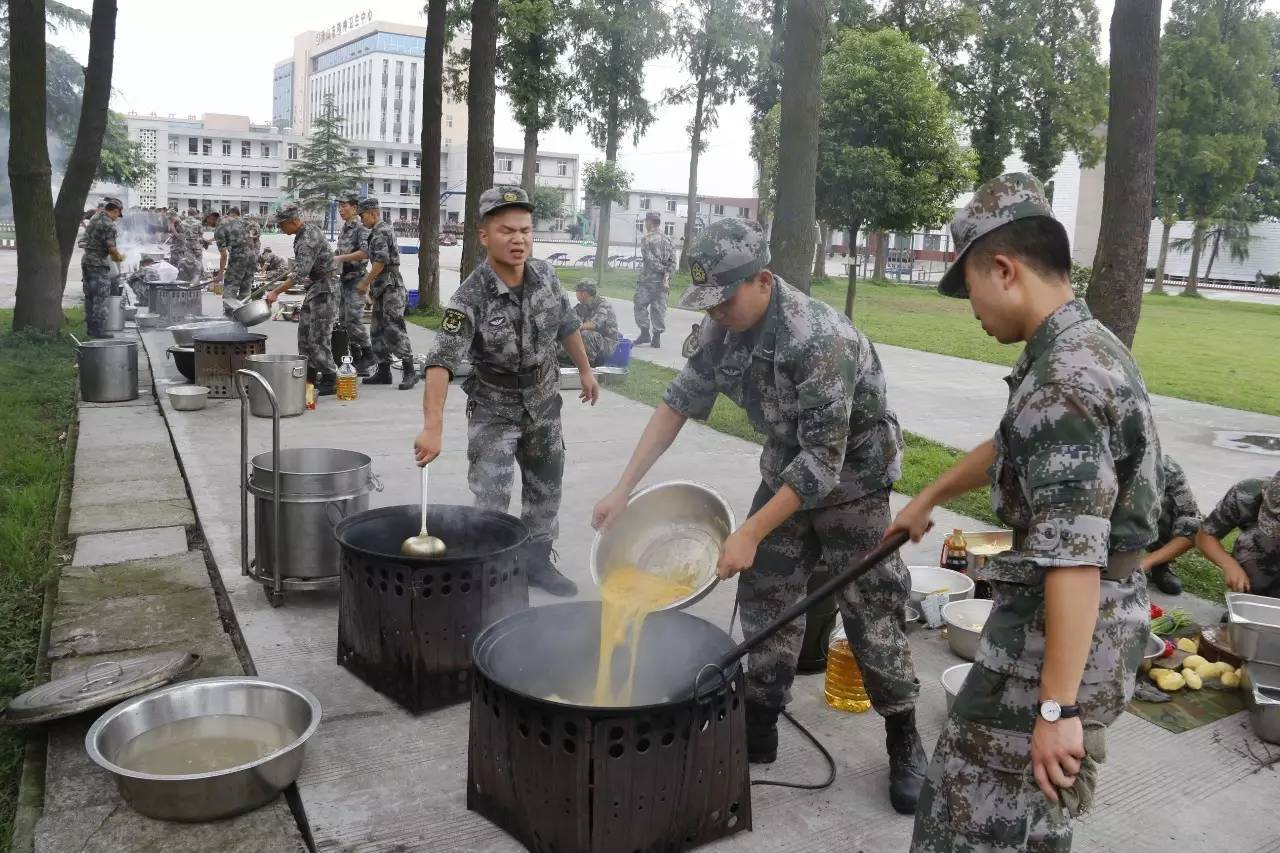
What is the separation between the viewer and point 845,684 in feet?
13.8

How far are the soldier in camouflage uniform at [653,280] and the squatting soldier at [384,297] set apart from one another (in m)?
4.87

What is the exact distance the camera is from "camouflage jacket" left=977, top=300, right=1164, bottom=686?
2.01 metres

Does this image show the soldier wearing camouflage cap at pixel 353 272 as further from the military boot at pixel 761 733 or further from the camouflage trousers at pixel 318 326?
the military boot at pixel 761 733

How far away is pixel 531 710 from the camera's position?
2854 mm

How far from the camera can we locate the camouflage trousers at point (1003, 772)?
7.38 feet

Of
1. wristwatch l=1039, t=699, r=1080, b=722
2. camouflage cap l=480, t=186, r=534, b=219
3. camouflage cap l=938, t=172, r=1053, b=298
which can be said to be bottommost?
wristwatch l=1039, t=699, r=1080, b=722

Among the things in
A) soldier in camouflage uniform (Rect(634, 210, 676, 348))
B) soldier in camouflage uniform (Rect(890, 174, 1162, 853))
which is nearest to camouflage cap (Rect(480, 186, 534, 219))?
soldier in camouflage uniform (Rect(890, 174, 1162, 853))

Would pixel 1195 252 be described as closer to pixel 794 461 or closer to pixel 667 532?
pixel 667 532

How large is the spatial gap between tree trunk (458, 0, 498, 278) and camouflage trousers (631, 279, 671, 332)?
2.63 meters

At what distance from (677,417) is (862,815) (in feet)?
5.04

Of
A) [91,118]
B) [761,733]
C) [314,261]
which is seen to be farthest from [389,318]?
[761,733]

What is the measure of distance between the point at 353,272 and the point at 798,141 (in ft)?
18.8

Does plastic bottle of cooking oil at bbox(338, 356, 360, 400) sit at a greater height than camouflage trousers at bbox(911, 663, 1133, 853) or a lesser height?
lesser

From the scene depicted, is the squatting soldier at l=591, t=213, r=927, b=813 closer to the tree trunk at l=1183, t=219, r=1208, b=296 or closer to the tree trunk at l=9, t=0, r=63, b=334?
the tree trunk at l=9, t=0, r=63, b=334
